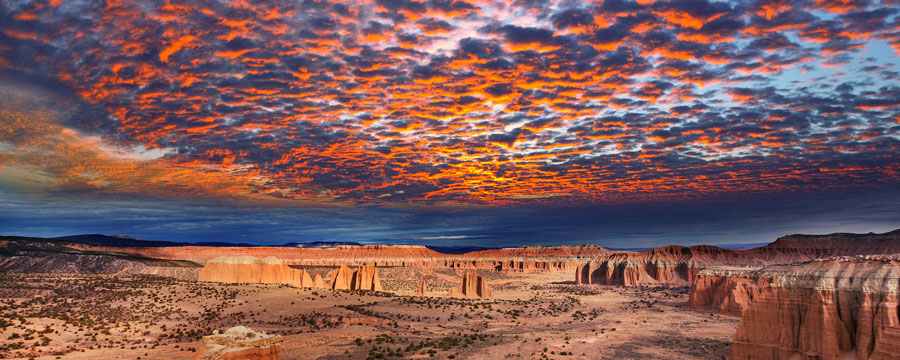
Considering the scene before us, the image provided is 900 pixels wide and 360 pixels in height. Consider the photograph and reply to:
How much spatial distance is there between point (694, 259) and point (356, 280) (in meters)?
93.4

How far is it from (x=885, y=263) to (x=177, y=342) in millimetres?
51939

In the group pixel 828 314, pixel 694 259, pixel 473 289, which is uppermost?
pixel 828 314

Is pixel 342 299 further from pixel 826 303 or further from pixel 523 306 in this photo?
pixel 826 303

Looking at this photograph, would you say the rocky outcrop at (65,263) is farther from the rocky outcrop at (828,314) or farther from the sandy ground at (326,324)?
the rocky outcrop at (828,314)

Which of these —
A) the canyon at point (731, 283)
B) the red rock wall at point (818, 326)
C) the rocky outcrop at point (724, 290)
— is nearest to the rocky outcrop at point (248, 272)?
the canyon at point (731, 283)

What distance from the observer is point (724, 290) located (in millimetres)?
64375

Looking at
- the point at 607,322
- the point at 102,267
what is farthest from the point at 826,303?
the point at 102,267

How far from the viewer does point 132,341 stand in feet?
130

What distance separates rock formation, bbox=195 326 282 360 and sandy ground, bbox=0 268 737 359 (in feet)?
37.1

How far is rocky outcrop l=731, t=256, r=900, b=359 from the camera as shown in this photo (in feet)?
73.1

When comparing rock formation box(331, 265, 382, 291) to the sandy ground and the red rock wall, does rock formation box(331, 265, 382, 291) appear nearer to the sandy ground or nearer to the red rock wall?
the sandy ground

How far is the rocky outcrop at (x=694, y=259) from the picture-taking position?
11144 centimetres

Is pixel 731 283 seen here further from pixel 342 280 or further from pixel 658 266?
pixel 342 280

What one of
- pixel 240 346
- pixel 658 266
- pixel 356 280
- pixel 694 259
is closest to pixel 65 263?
pixel 356 280
